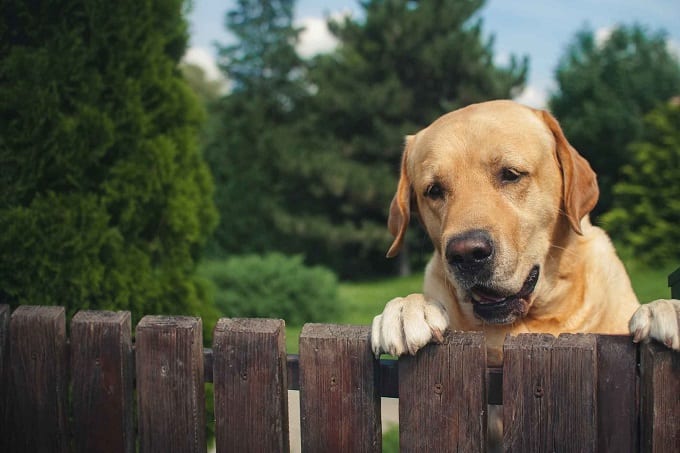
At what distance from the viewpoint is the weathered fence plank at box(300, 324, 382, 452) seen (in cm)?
201

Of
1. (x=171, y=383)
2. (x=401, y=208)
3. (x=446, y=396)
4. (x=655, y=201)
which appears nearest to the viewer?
(x=446, y=396)

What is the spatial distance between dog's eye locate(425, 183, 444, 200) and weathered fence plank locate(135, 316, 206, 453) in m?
1.28

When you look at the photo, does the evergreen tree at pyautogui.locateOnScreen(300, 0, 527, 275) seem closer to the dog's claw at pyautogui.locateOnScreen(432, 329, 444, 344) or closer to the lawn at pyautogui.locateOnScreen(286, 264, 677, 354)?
the lawn at pyautogui.locateOnScreen(286, 264, 677, 354)

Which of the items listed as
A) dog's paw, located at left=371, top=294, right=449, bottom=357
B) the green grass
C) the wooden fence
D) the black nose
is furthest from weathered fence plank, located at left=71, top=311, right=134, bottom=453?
the green grass

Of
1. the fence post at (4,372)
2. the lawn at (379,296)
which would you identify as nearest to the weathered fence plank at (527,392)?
the fence post at (4,372)

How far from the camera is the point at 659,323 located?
1780 millimetres

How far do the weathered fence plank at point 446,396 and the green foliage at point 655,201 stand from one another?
39.0 feet

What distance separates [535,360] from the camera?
1.84 m

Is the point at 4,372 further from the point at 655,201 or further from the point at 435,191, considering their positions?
the point at 655,201

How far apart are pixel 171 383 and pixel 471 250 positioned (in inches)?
46.4

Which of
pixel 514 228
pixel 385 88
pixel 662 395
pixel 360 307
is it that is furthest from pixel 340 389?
pixel 385 88

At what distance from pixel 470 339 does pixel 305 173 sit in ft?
57.8

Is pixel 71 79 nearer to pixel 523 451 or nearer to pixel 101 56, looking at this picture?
pixel 101 56

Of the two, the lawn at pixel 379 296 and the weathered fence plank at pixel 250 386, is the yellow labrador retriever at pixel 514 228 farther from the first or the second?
the lawn at pixel 379 296
